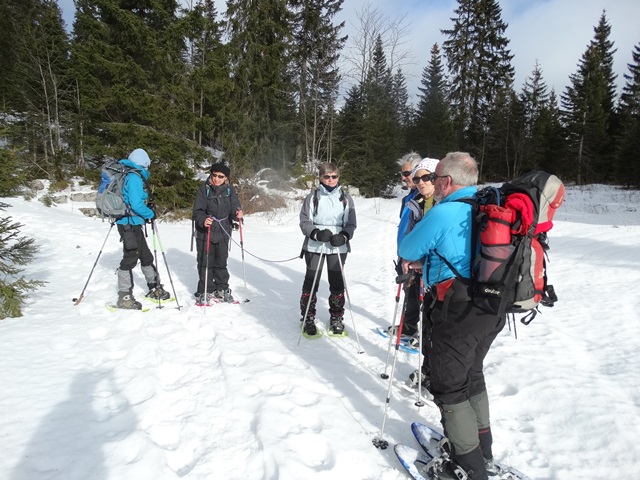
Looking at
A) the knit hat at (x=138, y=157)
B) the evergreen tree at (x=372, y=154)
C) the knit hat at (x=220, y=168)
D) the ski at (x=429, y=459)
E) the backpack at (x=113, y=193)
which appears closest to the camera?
the ski at (x=429, y=459)

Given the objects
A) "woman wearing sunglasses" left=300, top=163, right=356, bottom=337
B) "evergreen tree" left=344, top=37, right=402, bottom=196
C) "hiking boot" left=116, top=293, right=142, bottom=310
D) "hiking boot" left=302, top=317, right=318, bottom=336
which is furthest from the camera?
"evergreen tree" left=344, top=37, right=402, bottom=196

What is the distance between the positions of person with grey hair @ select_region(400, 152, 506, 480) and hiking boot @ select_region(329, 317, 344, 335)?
2609 millimetres

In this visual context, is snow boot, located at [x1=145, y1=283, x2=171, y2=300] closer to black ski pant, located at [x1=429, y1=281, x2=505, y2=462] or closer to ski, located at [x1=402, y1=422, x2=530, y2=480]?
ski, located at [x1=402, y1=422, x2=530, y2=480]

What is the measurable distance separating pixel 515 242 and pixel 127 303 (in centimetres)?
535

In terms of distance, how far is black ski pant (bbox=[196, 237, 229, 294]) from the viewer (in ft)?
19.2

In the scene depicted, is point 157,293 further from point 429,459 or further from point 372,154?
point 372,154

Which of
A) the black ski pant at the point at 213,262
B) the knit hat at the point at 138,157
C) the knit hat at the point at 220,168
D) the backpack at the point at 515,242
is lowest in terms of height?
the black ski pant at the point at 213,262

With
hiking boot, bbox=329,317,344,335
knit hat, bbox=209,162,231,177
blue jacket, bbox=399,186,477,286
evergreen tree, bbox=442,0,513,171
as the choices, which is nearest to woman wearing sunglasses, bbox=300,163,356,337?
hiking boot, bbox=329,317,344,335

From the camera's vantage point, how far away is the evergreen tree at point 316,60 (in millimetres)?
23531

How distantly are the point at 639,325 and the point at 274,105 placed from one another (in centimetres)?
2092

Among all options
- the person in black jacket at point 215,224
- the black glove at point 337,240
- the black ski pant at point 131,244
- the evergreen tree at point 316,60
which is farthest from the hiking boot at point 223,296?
the evergreen tree at point 316,60

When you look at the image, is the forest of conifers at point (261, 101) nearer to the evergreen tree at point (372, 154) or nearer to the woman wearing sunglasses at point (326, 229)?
the evergreen tree at point (372, 154)

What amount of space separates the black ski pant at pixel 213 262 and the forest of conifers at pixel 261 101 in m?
2.51

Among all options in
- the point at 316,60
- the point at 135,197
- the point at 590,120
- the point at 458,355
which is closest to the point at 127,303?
the point at 135,197
